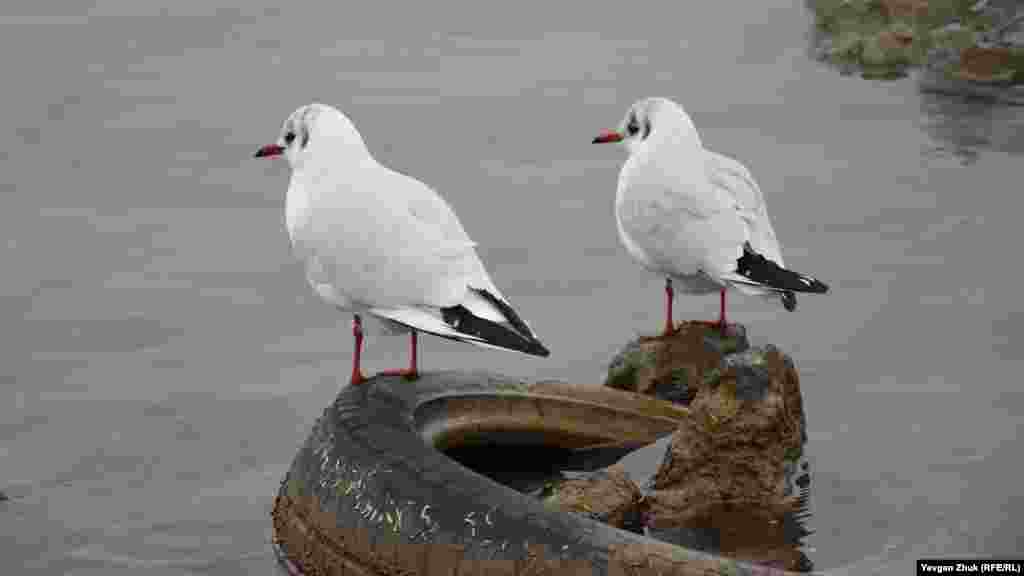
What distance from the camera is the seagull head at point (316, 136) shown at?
28.5ft

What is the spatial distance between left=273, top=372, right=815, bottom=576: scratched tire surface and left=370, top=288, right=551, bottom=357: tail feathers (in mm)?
420

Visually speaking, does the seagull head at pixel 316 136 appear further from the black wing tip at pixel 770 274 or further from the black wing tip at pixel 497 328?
the black wing tip at pixel 770 274

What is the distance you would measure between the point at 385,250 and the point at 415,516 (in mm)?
1349

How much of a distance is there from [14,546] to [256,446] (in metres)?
1.52

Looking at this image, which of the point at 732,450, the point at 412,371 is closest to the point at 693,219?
the point at 732,450

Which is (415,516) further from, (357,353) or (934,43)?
(934,43)

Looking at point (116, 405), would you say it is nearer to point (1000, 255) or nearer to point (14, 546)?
point (14, 546)

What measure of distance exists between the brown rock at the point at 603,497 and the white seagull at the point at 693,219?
147 centimetres

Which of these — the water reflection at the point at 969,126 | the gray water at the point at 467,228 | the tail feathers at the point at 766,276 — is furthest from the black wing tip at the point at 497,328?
the water reflection at the point at 969,126

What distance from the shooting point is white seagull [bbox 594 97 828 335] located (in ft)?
30.6

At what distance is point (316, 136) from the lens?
8.72 meters

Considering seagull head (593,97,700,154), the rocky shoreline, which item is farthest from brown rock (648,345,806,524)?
the rocky shoreline

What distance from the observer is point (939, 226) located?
1302 centimetres

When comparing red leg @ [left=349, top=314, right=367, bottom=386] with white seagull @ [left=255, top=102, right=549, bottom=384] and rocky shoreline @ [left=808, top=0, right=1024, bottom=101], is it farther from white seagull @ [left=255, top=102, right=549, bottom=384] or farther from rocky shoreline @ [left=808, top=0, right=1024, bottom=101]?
rocky shoreline @ [left=808, top=0, right=1024, bottom=101]
